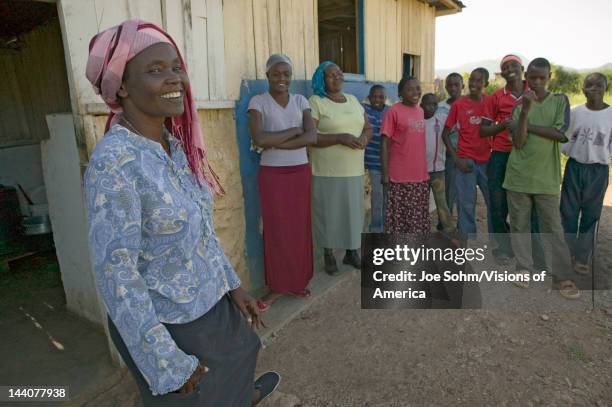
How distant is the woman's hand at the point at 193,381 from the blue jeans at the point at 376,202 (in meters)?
3.39

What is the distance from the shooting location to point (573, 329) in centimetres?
297

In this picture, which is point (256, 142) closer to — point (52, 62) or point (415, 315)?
point (415, 315)

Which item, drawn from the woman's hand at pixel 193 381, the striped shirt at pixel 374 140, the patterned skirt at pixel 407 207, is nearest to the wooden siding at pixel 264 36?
the striped shirt at pixel 374 140

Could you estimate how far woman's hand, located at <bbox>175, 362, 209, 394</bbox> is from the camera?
126cm

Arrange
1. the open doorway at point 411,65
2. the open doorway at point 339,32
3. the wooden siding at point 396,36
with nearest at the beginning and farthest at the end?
the wooden siding at point 396,36 → the open doorway at point 339,32 → the open doorway at point 411,65

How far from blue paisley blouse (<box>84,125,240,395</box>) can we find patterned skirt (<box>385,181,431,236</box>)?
2807 mm

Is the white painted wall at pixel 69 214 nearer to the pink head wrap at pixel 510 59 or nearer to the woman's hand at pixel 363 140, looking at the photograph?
the woman's hand at pixel 363 140

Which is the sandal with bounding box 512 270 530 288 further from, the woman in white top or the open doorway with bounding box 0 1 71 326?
the open doorway with bounding box 0 1 71 326

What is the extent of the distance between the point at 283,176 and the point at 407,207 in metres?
1.40

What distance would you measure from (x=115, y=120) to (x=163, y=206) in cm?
35

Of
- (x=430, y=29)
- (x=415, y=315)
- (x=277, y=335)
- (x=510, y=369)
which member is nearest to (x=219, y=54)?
(x=277, y=335)

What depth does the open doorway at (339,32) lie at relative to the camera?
21.2 feet

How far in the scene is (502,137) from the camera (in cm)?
381

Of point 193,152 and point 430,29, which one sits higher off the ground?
point 430,29
